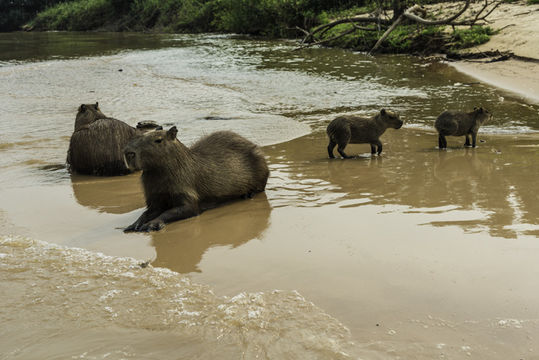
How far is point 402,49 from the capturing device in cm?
1767

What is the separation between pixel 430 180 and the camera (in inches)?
212

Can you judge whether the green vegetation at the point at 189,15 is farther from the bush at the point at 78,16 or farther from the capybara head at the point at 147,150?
the capybara head at the point at 147,150

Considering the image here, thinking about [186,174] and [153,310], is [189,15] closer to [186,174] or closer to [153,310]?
[186,174]

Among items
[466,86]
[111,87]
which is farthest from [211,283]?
[111,87]

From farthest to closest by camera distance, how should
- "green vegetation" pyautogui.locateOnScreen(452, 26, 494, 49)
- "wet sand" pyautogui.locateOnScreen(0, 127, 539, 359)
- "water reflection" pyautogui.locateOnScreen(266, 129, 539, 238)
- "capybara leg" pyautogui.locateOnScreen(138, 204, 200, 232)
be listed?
1. "green vegetation" pyautogui.locateOnScreen(452, 26, 494, 49)
2. "capybara leg" pyautogui.locateOnScreen(138, 204, 200, 232)
3. "water reflection" pyautogui.locateOnScreen(266, 129, 539, 238)
4. "wet sand" pyautogui.locateOnScreen(0, 127, 539, 359)

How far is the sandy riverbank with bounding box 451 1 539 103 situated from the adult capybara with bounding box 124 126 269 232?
6395 mm

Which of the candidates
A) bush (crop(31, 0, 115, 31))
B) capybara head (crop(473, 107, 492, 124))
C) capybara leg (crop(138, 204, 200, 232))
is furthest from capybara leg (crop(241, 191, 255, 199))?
bush (crop(31, 0, 115, 31))

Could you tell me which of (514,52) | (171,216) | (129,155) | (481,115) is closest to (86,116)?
(129,155)

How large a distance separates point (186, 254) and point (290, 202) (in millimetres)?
1361

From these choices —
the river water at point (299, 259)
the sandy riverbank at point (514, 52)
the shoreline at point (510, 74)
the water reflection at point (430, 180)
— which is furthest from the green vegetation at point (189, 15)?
the river water at point (299, 259)

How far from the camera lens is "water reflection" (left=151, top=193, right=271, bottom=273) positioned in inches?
151

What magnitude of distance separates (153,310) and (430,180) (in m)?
3.24

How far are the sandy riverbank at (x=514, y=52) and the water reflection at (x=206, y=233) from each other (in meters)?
6.72

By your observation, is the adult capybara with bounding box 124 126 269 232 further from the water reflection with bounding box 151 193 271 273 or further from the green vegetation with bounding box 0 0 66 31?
the green vegetation with bounding box 0 0 66 31
